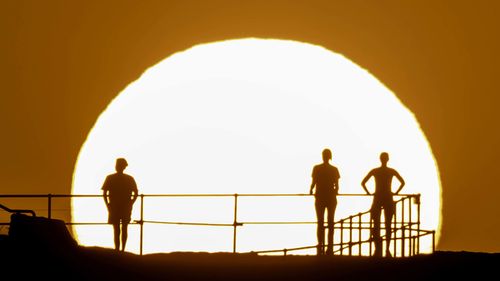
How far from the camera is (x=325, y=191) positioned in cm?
2148

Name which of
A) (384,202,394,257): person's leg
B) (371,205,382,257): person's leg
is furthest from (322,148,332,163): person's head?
(384,202,394,257): person's leg

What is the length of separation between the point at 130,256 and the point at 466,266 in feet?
17.4

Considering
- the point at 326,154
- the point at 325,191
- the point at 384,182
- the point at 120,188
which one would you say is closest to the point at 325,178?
the point at 325,191

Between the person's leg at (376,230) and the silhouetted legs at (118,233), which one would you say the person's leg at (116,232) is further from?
the person's leg at (376,230)

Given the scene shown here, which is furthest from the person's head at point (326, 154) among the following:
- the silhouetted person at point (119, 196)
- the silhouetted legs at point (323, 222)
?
the silhouetted person at point (119, 196)

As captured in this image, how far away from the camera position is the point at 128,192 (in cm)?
2092

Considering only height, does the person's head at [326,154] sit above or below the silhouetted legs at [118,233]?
above

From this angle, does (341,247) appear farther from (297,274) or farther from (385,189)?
(297,274)

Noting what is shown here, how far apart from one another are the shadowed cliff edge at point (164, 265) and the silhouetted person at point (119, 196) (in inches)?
47.0

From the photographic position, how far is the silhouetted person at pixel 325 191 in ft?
70.5

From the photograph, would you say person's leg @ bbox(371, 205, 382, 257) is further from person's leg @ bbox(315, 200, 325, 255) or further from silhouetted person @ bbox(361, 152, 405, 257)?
person's leg @ bbox(315, 200, 325, 255)

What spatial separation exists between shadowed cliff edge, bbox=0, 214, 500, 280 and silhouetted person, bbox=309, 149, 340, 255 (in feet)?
5.67

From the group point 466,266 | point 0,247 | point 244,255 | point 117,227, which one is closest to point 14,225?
point 0,247

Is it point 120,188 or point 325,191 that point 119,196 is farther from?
point 325,191
